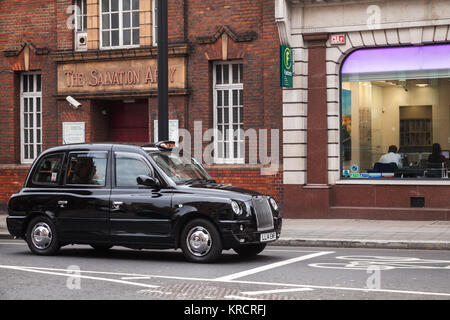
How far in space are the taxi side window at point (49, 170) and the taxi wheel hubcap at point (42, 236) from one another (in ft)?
2.41

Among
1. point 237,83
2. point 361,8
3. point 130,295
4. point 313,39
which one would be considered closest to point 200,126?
point 237,83

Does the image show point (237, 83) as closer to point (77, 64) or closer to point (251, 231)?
point (77, 64)

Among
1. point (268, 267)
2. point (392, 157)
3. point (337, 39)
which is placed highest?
point (337, 39)

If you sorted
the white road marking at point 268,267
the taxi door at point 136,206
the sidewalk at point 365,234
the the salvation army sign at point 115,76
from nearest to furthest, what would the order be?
the white road marking at point 268,267 → the taxi door at point 136,206 → the sidewalk at point 365,234 → the the salvation army sign at point 115,76

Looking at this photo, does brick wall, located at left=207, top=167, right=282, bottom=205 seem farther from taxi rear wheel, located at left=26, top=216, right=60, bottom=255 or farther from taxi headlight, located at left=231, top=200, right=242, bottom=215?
taxi headlight, located at left=231, top=200, right=242, bottom=215

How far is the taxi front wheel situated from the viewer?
436 inches

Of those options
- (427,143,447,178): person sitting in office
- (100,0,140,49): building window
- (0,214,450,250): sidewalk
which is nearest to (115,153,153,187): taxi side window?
(0,214,450,250): sidewalk

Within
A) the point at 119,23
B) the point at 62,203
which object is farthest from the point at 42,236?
the point at 119,23

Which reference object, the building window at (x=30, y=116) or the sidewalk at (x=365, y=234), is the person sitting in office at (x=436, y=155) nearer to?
the sidewalk at (x=365, y=234)

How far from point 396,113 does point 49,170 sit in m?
8.96

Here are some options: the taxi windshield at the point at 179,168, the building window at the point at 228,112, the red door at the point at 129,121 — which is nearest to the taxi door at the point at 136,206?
the taxi windshield at the point at 179,168

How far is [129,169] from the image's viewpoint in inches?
473

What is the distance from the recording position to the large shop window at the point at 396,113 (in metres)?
17.8

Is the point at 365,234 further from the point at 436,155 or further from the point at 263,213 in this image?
the point at 263,213
